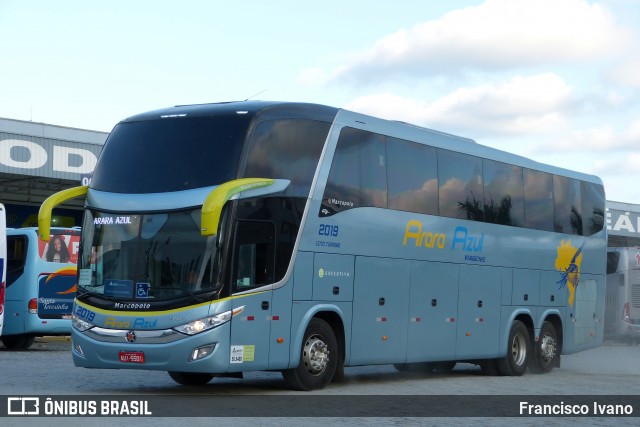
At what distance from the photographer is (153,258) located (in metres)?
14.3

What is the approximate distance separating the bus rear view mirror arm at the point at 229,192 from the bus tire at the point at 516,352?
7447 mm

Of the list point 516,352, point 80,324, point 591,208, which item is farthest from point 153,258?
point 591,208

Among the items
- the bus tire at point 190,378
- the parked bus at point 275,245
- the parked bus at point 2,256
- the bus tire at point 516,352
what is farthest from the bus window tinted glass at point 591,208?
the parked bus at point 2,256

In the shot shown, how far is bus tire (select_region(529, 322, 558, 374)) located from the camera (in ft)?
→ 71.1

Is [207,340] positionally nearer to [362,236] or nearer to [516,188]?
[362,236]

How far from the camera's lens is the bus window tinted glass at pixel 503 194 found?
20156 mm

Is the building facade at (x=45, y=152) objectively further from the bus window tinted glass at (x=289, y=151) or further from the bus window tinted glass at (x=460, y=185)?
the bus window tinted glass at (x=289, y=151)

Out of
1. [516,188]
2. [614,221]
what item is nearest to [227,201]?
[516,188]

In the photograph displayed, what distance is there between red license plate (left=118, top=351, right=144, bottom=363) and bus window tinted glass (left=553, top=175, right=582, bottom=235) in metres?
10.8

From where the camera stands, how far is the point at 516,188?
69.4 ft

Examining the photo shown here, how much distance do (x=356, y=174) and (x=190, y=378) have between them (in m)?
3.73

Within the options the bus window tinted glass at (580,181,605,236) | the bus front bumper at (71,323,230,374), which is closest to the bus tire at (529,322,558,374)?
the bus window tinted glass at (580,181,605,236)

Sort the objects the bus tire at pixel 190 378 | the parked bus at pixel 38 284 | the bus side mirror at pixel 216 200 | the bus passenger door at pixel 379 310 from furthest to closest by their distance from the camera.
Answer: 1. the parked bus at pixel 38 284
2. the bus passenger door at pixel 379 310
3. the bus tire at pixel 190 378
4. the bus side mirror at pixel 216 200

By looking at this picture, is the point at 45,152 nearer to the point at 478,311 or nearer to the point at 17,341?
the point at 17,341
